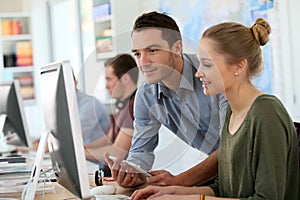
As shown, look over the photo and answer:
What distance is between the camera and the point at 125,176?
198cm

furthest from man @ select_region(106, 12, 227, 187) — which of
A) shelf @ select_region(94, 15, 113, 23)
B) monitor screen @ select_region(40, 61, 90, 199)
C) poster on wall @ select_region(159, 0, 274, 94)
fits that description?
shelf @ select_region(94, 15, 113, 23)

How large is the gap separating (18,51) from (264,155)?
17.7 ft

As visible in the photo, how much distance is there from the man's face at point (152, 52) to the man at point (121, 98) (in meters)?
0.42

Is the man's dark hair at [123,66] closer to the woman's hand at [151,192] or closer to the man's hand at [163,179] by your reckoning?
the man's hand at [163,179]

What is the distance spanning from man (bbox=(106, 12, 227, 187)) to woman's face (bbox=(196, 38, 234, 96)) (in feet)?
1.06

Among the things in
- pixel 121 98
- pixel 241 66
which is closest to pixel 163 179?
pixel 241 66

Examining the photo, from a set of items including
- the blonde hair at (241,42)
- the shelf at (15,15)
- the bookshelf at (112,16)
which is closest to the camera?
the blonde hair at (241,42)

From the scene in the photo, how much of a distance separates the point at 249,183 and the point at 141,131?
0.80 meters

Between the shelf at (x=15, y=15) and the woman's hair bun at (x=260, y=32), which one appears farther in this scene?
the shelf at (x=15, y=15)

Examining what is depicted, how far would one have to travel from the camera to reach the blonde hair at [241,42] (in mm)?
1594

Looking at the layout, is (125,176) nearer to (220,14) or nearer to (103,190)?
(103,190)

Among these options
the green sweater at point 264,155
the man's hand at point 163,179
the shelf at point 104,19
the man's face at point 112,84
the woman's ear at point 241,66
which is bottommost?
the man's hand at point 163,179

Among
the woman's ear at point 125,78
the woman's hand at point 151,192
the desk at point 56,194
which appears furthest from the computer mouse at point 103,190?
the woman's ear at point 125,78

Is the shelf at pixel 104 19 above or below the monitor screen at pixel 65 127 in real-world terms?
above
